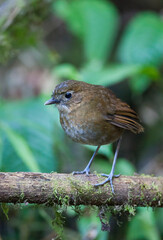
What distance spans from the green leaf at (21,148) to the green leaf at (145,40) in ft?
5.81

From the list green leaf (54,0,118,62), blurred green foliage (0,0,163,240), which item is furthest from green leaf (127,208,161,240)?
green leaf (54,0,118,62)

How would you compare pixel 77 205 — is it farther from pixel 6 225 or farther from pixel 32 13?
pixel 32 13

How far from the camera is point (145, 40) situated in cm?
416

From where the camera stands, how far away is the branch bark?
7.00ft

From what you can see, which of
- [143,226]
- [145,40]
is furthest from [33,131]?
[145,40]

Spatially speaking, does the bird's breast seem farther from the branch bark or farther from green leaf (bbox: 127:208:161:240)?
green leaf (bbox: 127:208:161:240)

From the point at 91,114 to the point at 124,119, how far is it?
32 cm

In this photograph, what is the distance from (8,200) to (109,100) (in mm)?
1242

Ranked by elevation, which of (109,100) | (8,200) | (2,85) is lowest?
(8,200)

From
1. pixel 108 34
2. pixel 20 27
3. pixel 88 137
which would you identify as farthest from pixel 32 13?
pixel 88 137

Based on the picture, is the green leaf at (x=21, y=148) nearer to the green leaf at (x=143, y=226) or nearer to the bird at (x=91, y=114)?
the bird at (x=91, y=114)

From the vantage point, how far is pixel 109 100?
2.99 m

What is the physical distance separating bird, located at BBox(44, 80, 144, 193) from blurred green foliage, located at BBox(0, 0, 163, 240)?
278 millimetres

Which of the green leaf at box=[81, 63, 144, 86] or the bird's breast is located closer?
the bird's breast
